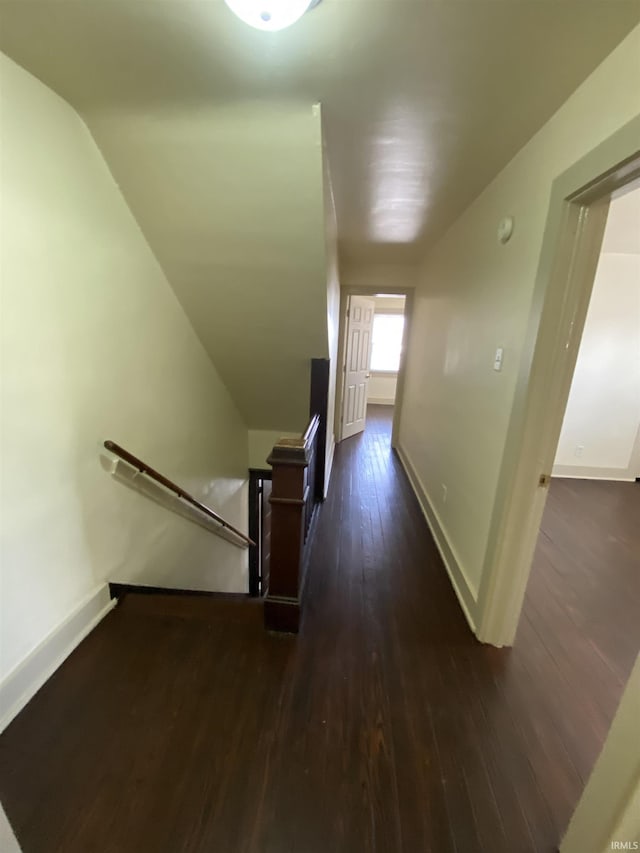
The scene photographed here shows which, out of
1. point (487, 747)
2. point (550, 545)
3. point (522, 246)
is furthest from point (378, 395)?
point (487, 747)

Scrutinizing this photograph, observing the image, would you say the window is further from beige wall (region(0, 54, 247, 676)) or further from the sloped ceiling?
beige wall (region(0, 54, 247, 676))

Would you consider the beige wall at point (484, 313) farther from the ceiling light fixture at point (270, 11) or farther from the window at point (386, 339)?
the window at point (386, 339)

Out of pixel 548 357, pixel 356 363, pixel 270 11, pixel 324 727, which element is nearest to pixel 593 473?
pixel 356 363

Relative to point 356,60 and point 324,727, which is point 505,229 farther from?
point 324,727

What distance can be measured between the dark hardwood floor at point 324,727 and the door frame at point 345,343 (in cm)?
269

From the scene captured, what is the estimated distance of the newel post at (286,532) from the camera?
63.2 inches

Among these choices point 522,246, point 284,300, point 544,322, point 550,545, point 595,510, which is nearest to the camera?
point 544,322

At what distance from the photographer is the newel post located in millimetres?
1604

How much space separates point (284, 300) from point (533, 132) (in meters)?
1.42

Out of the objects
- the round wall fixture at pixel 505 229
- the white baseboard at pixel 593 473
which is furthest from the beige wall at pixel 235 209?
the white baseboard at pixel 593 473

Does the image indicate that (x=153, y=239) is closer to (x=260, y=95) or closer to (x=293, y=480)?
(x=260, y=95)

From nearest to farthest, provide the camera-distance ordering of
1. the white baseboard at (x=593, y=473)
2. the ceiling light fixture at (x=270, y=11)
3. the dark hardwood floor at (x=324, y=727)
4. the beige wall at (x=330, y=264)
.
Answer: the ceiling light fixture at (x=270, y=11) → the dark hardwood floor at (x=324, y=727) → the beige wall at (x=330, y=264) → the white baseboard at (x=593, y=473)

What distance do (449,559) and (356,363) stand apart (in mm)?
3105

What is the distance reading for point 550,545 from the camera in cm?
264
